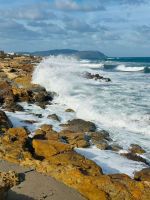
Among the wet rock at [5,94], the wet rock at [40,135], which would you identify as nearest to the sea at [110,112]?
the wet rock at [5,94]

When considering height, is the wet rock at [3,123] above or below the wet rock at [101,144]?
above

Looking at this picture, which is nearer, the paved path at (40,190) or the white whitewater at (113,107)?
the paved path at (40,190)

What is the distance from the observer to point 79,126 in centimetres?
1600

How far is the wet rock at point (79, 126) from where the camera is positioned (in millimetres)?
15672

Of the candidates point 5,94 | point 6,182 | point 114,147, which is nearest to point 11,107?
point 5,94

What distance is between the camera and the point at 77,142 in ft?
44.0

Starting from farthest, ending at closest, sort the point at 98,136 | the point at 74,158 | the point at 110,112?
the point at 110,112 → the point at 98,136 → the point at 74,158

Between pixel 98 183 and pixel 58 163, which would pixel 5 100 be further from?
pixel 98 183

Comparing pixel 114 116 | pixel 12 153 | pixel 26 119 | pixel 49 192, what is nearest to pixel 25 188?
pixel 49 192

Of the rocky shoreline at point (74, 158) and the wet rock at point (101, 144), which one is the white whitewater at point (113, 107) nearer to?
the wet rock at point (101, 144)

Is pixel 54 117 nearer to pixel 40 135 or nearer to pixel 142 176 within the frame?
pixel 40 135

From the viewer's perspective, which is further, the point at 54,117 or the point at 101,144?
the point at 54,117

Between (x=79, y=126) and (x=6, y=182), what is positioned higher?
(x=6, y=182)

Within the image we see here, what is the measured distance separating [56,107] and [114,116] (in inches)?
144
